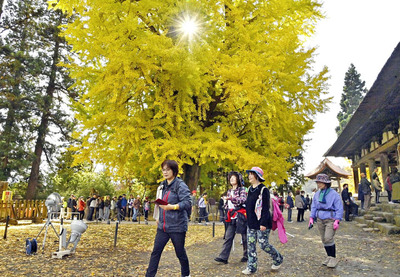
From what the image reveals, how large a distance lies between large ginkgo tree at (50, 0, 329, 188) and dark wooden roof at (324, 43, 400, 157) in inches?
74.8

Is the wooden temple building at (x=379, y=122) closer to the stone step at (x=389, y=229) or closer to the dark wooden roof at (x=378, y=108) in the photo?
the dark wooden roof at (x=378, y=108)

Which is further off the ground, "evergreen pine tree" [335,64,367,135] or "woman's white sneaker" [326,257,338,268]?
"evergreen pine tree" [335,64,367,135]

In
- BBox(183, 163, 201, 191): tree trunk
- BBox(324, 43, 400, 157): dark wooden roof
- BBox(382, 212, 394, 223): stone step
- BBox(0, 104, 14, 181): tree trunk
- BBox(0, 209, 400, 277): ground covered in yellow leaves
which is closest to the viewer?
BBox(0, 209, 400, 277): ground covered in yellow leaves

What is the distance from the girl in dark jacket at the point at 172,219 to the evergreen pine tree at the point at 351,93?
180 feet

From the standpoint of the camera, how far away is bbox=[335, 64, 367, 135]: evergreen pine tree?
54428mm

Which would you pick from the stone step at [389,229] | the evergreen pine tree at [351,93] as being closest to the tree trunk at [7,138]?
the stone step at [389,229]

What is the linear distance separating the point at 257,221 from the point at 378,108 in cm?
966

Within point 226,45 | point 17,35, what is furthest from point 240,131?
point 17,35

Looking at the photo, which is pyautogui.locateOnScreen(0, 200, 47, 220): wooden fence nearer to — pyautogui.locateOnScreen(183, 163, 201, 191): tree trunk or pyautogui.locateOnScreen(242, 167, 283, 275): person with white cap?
pyautogui.locateOnScreen(183, 163, 201, 191): tree trunk

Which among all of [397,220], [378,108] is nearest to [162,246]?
[397,220]

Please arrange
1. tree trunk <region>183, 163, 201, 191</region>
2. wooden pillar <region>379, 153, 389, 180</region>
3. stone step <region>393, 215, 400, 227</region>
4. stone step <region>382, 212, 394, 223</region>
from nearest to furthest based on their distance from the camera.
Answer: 1. stone step <region>393, 215, 400, 227</region>
2. stone step <region>382, 212, 394, 223</region>
3. tree trunk <region>183, 163, 201, 191</region>
4. wooden pillar <region>379, 153, 389, 180</region>

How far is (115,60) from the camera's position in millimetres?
7570

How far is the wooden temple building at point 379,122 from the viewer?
9.46 meters

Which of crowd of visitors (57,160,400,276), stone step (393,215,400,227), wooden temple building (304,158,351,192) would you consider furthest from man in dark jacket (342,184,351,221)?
wooden temple building (304,158,351,192)
